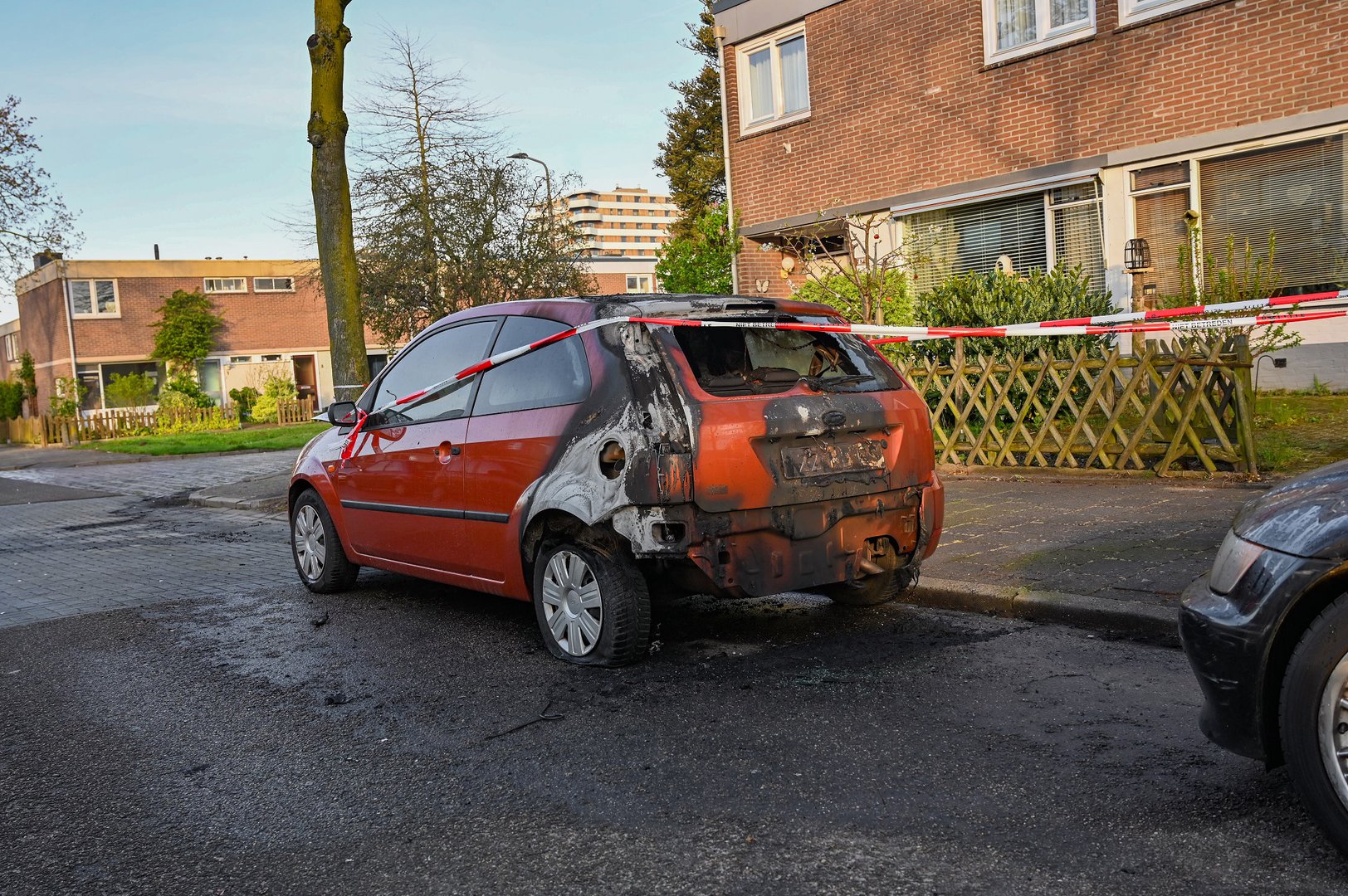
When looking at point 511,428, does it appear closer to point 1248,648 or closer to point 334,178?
point 1248,648

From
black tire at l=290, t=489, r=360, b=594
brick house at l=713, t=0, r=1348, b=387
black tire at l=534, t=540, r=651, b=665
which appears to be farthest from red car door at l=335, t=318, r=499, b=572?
brick house at l=713, t=0, r=1348, b=387

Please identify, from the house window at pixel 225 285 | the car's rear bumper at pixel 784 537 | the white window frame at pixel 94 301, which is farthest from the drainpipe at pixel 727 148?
the white window frame at pixel 94 301

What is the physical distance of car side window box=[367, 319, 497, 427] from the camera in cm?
627

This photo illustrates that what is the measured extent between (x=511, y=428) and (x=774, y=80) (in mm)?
14587

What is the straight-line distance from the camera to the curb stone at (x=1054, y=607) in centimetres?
535

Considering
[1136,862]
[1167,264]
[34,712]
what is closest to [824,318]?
[1136,862]

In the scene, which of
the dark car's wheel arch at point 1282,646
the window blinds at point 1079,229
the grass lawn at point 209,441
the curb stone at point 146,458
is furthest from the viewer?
the grass lawn at point 209,441

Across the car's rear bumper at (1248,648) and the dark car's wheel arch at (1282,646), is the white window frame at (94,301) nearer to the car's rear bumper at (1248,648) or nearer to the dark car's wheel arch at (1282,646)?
the car's rear bumper at (1248,648)

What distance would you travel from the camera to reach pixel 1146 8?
1386 centimetres

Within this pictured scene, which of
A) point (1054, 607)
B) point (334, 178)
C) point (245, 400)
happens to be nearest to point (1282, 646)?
point (1054, 607)

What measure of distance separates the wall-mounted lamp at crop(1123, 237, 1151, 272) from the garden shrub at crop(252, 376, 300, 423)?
110 feet

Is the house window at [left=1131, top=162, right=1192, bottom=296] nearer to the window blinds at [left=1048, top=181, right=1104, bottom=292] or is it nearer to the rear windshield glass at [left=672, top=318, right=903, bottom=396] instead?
the window blinds at [left=1048, top=181, right=1104, bottom=292]

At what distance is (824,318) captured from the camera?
19.4 feet

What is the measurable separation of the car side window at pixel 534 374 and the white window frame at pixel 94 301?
4888 cm
